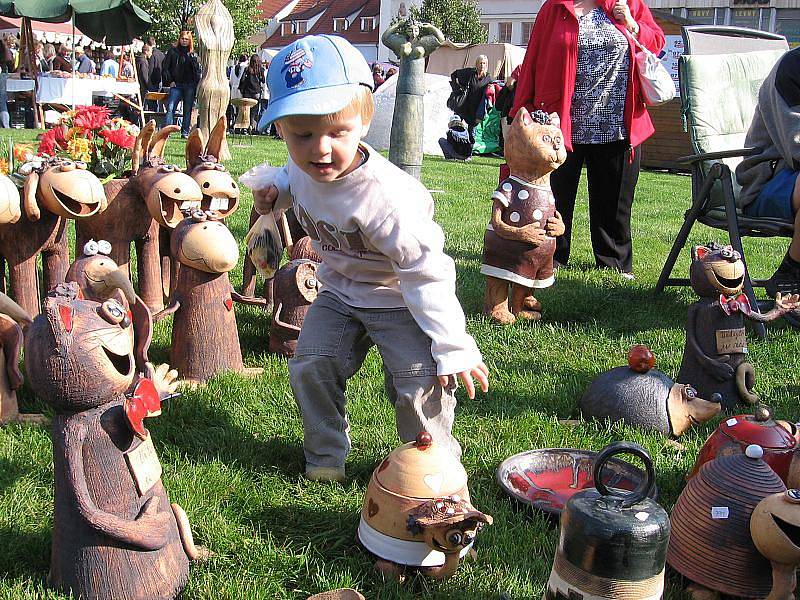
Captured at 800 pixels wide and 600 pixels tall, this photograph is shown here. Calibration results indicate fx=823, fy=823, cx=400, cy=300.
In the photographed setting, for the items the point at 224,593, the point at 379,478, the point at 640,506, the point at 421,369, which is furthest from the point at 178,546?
the point at 640,506

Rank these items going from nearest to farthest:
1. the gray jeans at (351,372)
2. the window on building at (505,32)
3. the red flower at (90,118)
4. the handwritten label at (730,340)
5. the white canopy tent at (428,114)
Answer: the gray jeans at (351,372), the handwritten label at (730,340), the red flower at (90,118), the white canopy tent at (428,114), the window on building at (505,32)

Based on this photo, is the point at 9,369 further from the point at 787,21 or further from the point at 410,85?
A: the point at 787,21

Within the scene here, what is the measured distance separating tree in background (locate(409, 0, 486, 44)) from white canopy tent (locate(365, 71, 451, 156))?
2154 cm

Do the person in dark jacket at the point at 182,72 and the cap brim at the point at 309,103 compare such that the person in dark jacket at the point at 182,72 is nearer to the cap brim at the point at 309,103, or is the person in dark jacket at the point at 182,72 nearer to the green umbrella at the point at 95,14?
the green umbrella at the point at 95,14

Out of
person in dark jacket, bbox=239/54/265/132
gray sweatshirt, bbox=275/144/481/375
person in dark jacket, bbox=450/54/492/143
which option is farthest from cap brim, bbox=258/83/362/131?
person in dark jacket, bbox=239/54/265/132

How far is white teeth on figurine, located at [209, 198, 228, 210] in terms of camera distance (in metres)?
3.79

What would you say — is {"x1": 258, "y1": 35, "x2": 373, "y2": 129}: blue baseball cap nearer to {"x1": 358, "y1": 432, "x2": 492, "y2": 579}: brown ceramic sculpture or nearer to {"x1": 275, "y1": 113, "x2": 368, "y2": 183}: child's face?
{"x1": 275, "y1": 113, "x2": 368, "y2": 183}: child's face

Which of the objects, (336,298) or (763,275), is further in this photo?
(763,275)

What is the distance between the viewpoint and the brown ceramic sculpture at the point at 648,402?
2982 mm

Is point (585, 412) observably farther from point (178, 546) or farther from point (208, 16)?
point (208, 16)

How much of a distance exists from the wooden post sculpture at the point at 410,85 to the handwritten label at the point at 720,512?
5586mm

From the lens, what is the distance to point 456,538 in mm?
2018

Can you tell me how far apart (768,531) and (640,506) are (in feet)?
1.15

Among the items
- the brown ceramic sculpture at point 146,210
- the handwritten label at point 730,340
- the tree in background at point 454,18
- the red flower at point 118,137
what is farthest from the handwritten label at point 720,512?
the tree in background at point 454,18
